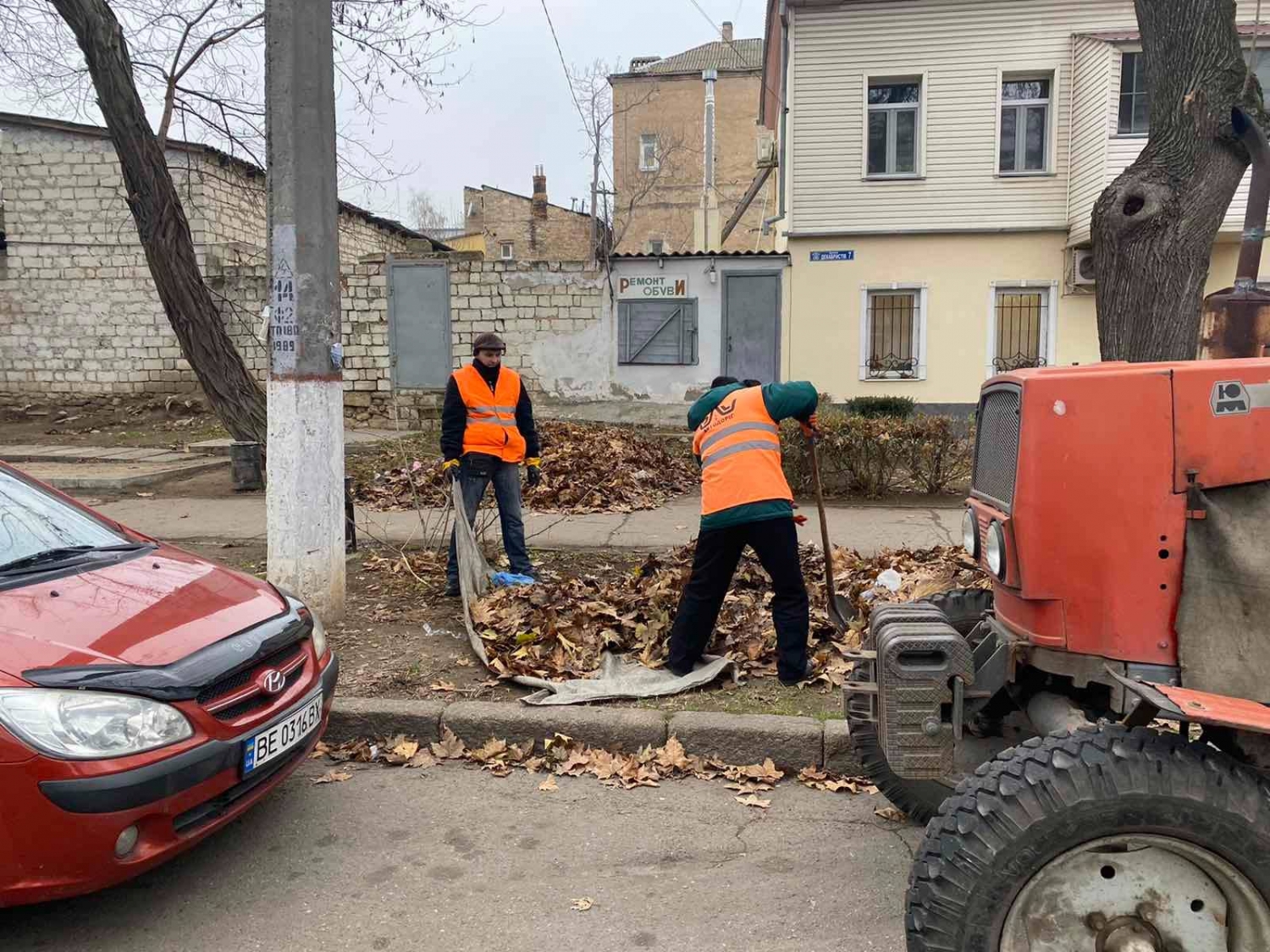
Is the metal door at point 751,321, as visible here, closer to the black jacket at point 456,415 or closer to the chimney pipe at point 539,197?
the black jacket at point 456,415

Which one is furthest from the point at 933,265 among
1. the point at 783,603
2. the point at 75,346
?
the point at 75,346

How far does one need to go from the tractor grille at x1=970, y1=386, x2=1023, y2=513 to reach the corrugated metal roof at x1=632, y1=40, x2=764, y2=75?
3783 centimetres

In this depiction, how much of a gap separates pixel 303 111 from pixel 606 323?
37.1 ft

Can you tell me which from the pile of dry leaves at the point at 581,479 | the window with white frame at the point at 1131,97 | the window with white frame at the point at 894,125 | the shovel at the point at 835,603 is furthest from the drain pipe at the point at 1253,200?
the window with white frame at the point at 894,125

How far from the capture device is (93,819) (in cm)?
254

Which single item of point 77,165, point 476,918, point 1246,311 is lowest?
point 476,918

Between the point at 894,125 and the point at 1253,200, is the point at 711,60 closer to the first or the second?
the point at 894,125

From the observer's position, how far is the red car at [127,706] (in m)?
2.52

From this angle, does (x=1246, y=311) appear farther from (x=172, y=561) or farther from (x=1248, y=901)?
(x=172, y=561)

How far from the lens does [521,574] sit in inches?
243

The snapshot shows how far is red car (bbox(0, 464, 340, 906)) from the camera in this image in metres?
2.52

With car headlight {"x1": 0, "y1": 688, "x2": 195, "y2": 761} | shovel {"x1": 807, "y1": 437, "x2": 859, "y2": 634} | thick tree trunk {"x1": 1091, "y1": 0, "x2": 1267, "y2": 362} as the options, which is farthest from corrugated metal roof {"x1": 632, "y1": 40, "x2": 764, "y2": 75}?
car headlight {"x1": 0, "y1": 688, "x2": 195, "y2": 761}

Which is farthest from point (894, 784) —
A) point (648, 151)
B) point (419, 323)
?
point (648, 151)

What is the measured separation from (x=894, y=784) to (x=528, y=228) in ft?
123
